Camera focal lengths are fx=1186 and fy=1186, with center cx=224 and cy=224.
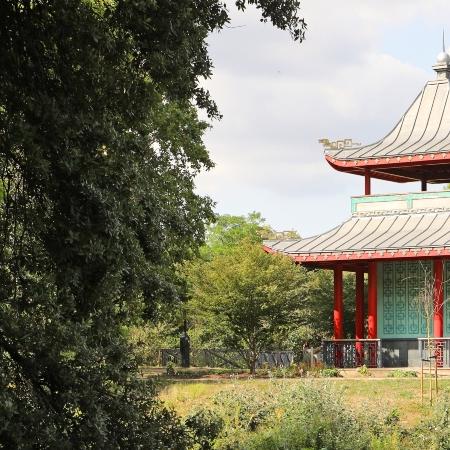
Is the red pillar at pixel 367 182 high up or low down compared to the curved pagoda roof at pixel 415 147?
down

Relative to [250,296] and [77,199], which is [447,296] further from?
[77,199]

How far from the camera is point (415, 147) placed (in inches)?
1356

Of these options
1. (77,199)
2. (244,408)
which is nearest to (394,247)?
(244,408)

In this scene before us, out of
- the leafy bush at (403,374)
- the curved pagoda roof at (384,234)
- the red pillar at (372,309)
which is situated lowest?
the leafy bush at (403,374)

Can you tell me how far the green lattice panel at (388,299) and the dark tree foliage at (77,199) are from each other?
2167 centimetres

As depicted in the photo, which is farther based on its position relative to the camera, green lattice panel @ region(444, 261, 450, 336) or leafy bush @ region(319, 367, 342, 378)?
green lattice panel @ region(444, 261, 450, 336)

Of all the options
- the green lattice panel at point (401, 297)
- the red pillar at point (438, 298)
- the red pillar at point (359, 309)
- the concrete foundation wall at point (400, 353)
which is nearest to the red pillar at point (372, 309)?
the concrete foundation wall at point (400, 353)

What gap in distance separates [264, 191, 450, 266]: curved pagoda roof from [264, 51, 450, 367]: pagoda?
28 millimetres

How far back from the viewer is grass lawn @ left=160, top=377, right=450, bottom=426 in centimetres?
2419

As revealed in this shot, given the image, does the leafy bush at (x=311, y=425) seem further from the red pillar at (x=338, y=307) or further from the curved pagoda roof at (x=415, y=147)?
the curved pagoda roof at (x=415, y=147)

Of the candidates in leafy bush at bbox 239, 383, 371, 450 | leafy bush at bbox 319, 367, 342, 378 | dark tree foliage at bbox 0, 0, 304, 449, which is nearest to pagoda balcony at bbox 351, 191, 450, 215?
leafy bush at bbox 319, 367, 342, 378

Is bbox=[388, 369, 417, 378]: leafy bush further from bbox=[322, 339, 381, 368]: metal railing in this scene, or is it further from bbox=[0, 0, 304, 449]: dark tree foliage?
bbox=[0, 0, 304, 449]: dark tree foliage

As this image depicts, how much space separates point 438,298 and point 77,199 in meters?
21.9

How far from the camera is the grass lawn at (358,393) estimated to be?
24188 mm
